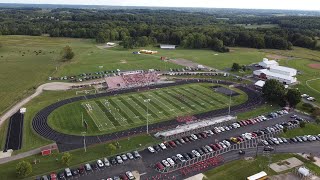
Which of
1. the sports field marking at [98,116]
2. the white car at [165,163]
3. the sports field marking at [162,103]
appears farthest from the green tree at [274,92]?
the sports field marking at [98,116]

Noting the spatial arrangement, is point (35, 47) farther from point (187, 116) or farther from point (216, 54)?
point (187, 116)

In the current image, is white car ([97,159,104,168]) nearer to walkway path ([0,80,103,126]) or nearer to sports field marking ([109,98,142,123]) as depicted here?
sports field marking ([109,98,142,123])

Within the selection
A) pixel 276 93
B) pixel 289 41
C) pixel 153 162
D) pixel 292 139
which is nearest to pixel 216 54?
pixel 289 41

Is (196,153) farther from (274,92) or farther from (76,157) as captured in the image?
(274,92)

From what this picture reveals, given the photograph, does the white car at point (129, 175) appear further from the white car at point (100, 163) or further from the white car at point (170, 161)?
the white car at point (170, 161)

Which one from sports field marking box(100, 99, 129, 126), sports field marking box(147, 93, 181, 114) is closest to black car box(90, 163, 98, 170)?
sports field marking box(100, 99, 129, 126)

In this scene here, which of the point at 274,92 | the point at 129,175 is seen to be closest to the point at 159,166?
the point at 129,175
